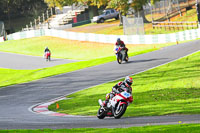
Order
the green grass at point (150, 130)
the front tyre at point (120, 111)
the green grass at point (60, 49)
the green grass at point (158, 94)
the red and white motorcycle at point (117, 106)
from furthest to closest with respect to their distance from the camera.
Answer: the green grass at point (60, 49), the green grass at point (158, 94), the front tyre at point (120, 111), the red and white motorcycle at point (117, 106), the green grass at point (150, 130)

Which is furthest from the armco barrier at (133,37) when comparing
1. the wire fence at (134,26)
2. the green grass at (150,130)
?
the green grass at (150,130)

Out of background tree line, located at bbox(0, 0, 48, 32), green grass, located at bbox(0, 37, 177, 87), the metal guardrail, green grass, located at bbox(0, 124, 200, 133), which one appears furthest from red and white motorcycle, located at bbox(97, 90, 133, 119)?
background tree line, located at bbox(0, 0, 48, 32)

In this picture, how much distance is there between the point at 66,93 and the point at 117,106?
1012cm

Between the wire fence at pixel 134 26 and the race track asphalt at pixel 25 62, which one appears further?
the wire fence at pixel 134 26

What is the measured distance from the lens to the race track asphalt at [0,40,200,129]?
12211mm

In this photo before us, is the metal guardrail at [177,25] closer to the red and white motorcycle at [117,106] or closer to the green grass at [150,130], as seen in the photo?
the red and white motorcycle at [117,106]

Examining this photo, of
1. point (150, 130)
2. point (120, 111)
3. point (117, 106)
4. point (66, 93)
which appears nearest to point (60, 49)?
point (66, 93)

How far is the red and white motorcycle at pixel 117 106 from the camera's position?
511 inches

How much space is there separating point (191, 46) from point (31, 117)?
22929mm

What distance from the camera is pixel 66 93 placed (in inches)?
909

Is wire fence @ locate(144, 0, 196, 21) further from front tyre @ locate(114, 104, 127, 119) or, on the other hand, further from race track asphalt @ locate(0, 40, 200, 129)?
front tyre @ locate(114, 104, 127, 119)

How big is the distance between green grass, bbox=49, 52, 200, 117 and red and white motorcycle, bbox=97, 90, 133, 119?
2.22 ft

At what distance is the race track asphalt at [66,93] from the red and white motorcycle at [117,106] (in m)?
0.19

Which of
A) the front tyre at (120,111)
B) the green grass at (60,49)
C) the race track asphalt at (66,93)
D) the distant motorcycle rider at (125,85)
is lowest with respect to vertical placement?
the green grass at (60,49)
